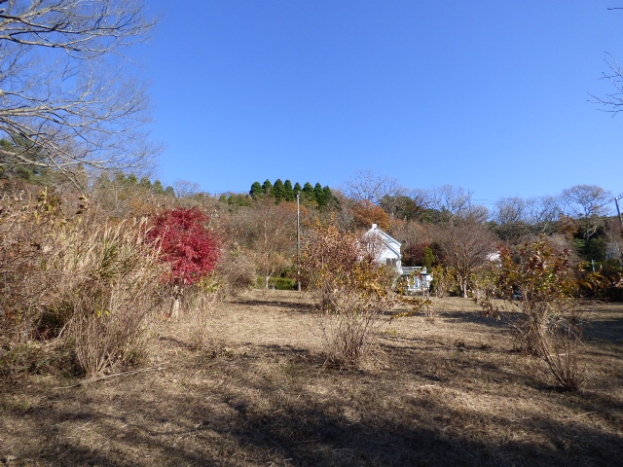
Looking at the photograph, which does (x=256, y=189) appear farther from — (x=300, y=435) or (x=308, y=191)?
(x=300, y=435)

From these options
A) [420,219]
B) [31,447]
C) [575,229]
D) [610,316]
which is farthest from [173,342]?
[575,229]

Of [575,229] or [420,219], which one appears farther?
[420,219]

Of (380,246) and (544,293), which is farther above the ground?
(380,246)

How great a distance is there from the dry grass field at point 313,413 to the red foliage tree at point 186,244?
9.56ft

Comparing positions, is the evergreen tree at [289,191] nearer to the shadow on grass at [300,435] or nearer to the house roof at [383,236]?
the house roof at [383,236]

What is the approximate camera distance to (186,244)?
27.9 ft

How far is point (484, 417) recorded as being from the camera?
3.46 m

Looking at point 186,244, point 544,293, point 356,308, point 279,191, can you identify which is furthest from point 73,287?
point 279,191

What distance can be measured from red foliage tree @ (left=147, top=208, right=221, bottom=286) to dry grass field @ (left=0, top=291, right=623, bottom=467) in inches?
115

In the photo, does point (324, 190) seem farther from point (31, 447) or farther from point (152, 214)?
point (31, 447)

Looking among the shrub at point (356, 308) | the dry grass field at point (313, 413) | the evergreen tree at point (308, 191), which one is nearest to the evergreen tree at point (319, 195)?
the evergreen tree at point (308, 191)

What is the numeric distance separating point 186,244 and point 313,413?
5.72 metres

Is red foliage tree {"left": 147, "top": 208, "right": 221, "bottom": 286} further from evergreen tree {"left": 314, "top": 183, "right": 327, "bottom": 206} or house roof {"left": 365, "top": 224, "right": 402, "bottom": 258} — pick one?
evergreen tree {"left": 314, "top": 183, "right": 327, "bottom": 206}

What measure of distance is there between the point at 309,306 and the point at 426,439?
862cm
